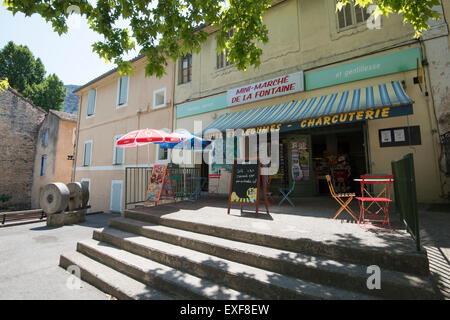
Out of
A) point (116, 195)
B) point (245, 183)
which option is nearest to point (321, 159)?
point (245, 183)

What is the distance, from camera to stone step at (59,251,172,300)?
2815 millimetres

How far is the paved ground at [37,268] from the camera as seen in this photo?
3.16 m

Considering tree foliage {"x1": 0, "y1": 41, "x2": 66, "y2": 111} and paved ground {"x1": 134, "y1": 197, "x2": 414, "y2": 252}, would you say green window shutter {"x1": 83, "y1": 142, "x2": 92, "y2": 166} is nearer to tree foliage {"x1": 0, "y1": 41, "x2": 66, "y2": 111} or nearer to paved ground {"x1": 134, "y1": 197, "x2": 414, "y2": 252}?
paved ground {"x1": 134, "y1": 197, "x2": 414, "y2": 252}

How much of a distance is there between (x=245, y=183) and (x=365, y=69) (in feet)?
16.8

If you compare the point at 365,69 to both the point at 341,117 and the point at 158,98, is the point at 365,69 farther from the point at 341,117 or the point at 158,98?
the point at 158,98

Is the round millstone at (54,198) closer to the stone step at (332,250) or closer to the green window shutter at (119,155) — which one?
the green window shutter at (119,155)

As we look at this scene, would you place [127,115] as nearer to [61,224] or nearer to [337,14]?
[61,224]

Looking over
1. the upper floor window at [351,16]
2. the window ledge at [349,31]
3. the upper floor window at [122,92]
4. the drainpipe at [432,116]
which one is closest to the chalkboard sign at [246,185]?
the drainpipe at [432,116]

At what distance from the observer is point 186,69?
36.9 feet

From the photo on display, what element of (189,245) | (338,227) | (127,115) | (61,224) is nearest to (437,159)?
(338,227)

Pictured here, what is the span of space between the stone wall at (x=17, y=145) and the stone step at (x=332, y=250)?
23456 mm
